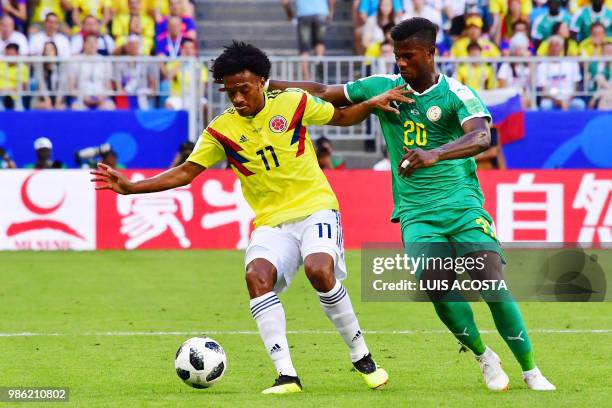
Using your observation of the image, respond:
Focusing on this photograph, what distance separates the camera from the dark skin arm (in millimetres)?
7742

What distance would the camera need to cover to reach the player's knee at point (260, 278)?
8234 mm

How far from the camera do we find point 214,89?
21.8 meters

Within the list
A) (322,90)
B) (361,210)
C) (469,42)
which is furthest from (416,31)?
(469,42)

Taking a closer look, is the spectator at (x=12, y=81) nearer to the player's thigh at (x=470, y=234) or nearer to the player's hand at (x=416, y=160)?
the player's thigh at (x=470, y=234)

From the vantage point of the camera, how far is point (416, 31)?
822 centimetres

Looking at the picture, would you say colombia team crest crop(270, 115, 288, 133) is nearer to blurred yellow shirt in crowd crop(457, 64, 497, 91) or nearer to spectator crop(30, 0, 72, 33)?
blurred yellow shirt in crowd crop(457, 64, 497, 91)

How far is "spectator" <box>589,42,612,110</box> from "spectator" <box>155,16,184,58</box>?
6.87 meters

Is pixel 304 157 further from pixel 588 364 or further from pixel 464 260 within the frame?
pixel 588 364

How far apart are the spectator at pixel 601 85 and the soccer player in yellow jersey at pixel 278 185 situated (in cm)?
1304

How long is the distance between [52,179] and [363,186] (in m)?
4.51

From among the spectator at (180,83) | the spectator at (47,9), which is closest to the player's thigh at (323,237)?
the spectator at (180,83)

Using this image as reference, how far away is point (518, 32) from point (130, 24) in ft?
21.9

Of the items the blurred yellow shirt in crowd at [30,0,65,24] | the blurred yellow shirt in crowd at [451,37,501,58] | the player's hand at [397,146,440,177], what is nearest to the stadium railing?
→ the blurred yellow shirt in crowd at [451,37,501,58]

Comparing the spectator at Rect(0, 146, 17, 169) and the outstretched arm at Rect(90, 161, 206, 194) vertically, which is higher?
the outstretched arm at Rect(90, 161, 206, 194)
